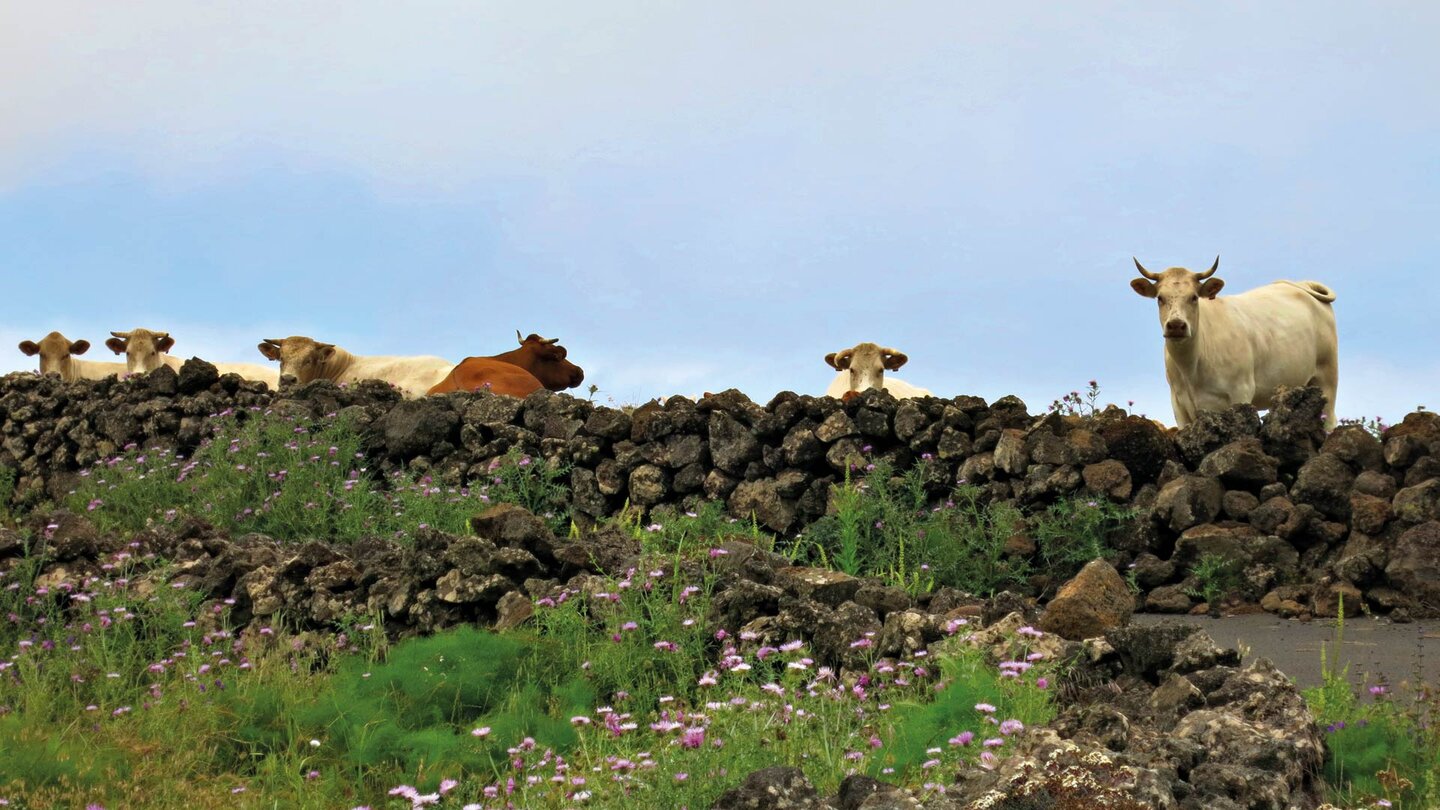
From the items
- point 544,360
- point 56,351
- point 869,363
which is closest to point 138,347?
point 56,351

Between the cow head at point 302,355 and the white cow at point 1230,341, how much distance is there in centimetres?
1258

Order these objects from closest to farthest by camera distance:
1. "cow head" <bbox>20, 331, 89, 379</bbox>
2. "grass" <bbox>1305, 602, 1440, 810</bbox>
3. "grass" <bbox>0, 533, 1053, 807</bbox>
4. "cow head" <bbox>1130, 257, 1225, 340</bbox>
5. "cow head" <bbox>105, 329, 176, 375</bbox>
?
1. "grass" <bbox>1305, 602, 1440, 810</bbox>
2. "grass" <bbox>0, 533, 1053, 807</bbox>
3. "cow head" <bbox>1130, 257, 1225, 340</bbox>
4. "cow head" <bbox>105, 329, 176, 375</bbox>
5. "cow head" <bbox>20, 331, 89, 379</bbox>

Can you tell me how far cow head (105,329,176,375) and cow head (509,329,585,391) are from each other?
23.4 ft

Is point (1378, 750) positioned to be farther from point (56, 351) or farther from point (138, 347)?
point (56, 351)

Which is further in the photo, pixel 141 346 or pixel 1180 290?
pixel 141 346

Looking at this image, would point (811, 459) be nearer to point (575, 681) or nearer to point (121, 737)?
point (575, 681)

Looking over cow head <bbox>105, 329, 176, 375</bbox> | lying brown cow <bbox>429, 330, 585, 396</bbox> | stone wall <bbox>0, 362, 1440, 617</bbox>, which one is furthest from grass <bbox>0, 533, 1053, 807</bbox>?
cow head <bbox>105, 329, 176, 375</bbox>

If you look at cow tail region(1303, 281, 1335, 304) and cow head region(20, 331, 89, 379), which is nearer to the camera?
cow tail region(1303, 281, 1335, 304)

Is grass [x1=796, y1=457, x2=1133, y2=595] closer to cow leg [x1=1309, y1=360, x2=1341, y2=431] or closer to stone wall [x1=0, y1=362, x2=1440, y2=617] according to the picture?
stone wall [x1=0, y1=362, x2=1440, y2=617]

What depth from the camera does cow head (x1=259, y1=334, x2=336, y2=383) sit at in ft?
70.3

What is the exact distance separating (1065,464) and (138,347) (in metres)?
17.3

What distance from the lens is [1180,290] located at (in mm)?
14398

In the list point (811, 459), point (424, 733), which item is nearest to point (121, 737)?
point (424, 733)

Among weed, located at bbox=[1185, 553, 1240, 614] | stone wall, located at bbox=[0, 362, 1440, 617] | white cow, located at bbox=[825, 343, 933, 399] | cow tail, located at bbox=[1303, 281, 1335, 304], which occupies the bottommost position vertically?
weed, located at bbox=[1185, 553, 1240, 614]
